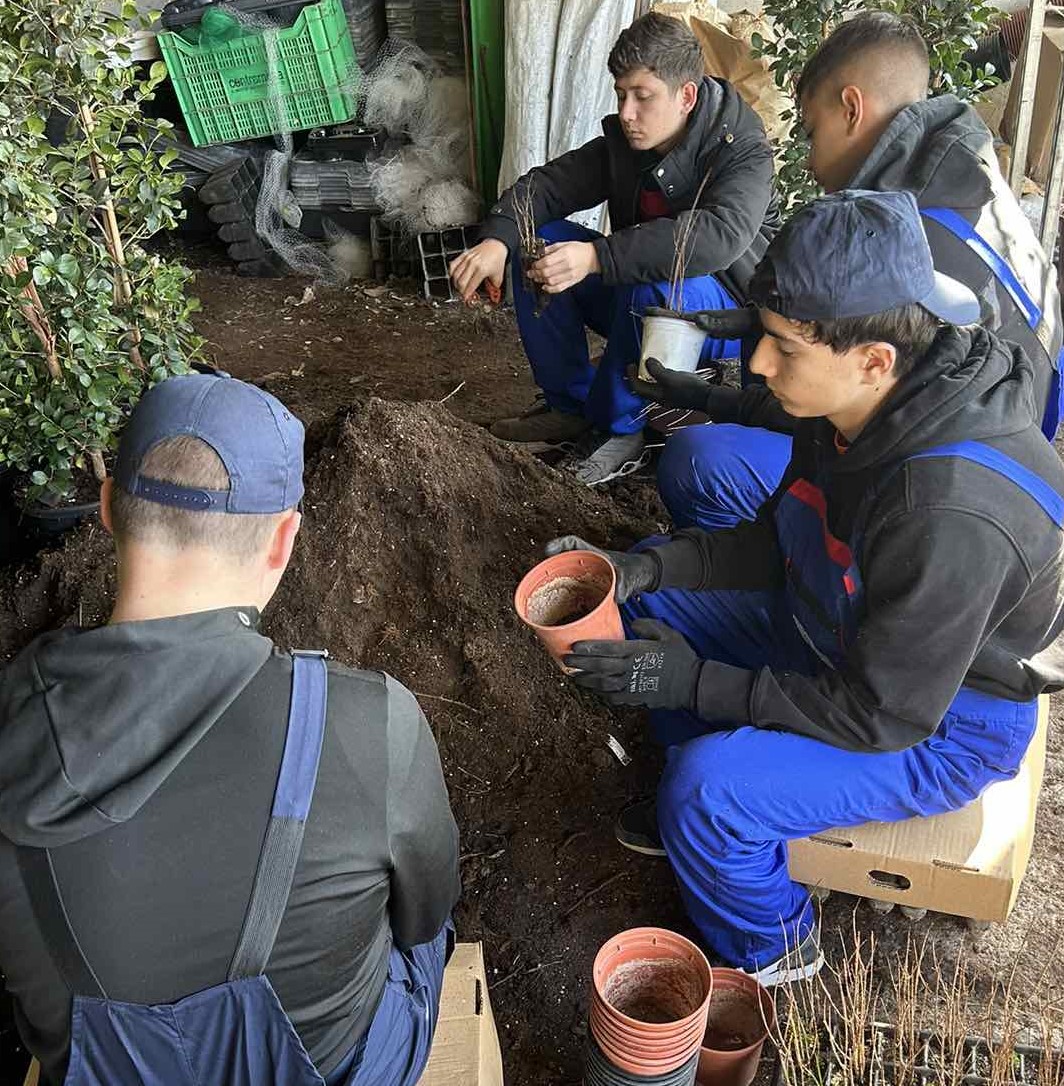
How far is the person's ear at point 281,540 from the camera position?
1.50m

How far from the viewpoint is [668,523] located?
3781 millimetres

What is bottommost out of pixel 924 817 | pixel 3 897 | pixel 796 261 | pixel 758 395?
pixel 924 817

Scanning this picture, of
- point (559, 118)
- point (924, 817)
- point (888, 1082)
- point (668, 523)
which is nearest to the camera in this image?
point (888, 1082)

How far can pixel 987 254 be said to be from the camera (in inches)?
102

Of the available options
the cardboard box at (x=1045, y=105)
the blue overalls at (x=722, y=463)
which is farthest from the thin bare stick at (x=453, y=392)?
the cardboard box at (x=1045, y=105)

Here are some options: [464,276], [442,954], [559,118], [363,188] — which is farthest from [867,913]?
[363,188]

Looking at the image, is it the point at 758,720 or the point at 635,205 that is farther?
the point at 635,205

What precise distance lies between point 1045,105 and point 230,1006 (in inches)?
234

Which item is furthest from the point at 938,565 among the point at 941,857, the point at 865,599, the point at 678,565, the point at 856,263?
the point at 678,565

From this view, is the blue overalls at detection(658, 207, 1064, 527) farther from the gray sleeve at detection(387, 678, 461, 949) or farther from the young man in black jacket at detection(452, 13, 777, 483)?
the gray sleeve at detection(387, 678, 461, 949)

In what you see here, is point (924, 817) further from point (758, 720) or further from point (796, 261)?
point (796, 261)

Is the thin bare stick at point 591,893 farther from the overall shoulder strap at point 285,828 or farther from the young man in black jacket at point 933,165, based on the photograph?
the young man in black jacket at point 933,165

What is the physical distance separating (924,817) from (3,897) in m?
1.86

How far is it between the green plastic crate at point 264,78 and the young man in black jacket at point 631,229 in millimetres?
2398
